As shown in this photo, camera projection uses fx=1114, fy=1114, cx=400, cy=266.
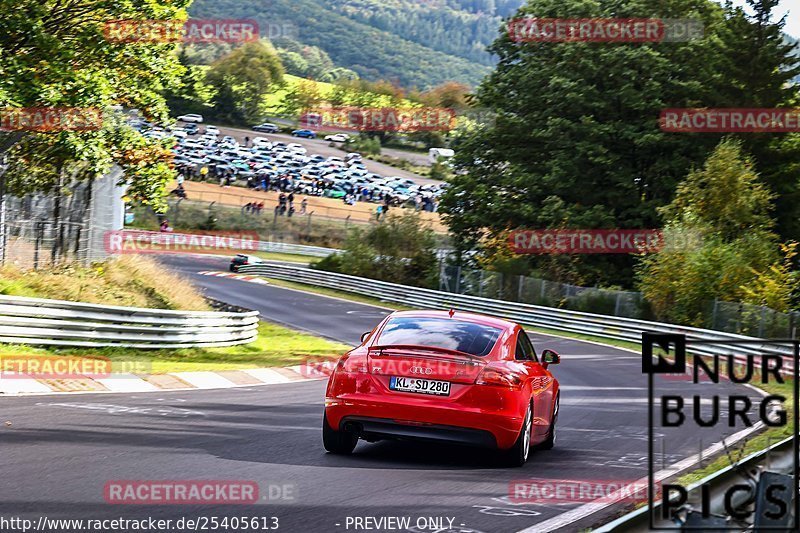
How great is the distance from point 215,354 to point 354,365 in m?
12.7

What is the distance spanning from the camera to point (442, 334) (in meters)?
10.6

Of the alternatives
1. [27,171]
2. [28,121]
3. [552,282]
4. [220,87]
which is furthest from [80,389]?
[220,87]

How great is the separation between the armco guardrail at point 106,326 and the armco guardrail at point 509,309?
13.4 metres

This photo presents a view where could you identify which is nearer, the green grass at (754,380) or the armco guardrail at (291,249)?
the green grass at (754,380)

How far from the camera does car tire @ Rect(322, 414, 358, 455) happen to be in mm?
10422

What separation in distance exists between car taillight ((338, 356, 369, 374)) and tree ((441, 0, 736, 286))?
35318mm

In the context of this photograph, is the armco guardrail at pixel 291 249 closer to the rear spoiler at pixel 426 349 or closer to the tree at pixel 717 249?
the tree at pixel 717 249

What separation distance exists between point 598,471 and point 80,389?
25.3ft

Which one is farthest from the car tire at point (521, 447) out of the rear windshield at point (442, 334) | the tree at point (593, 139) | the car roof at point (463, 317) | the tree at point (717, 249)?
the tree at point (593, 139)

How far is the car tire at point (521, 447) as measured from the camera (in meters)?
10.3
